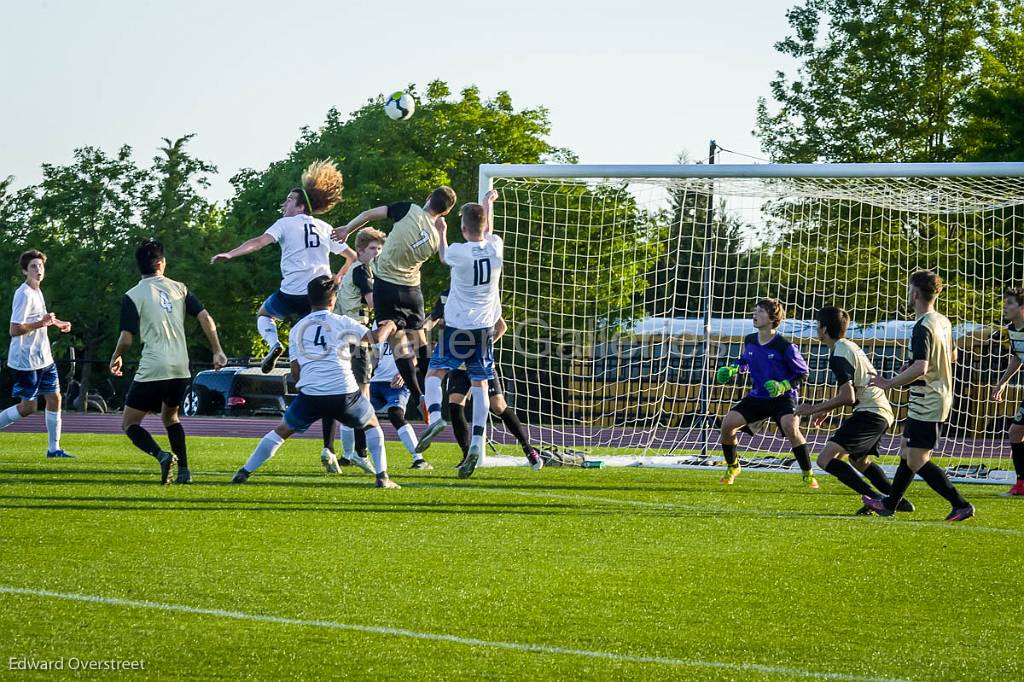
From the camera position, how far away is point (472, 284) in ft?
36.8

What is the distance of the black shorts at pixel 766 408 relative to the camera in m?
11.2

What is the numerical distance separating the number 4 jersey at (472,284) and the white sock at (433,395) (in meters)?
0.69

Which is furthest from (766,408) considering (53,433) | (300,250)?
(53,433)

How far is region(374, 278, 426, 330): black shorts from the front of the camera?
11422mm

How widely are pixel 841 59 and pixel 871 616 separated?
27906 mm

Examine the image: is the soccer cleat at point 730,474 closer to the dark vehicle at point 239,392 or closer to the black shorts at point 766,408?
the black shorts at point 766,408

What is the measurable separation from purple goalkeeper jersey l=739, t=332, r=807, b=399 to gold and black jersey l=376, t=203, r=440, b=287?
3056 mm

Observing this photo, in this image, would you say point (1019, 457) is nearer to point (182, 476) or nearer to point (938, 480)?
point (938, 480)

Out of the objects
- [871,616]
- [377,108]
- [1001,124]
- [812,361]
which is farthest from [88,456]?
[377,108]

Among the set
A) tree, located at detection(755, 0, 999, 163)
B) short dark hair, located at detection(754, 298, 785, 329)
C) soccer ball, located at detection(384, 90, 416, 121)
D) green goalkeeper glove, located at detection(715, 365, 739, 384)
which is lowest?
green goalkeeper glove, located at detection(715, 365, 739, 384)

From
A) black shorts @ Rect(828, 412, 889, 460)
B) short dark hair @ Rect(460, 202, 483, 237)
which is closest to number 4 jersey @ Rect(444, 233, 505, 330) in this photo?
short dark hair @ Rect(460, 202, 483, 237)

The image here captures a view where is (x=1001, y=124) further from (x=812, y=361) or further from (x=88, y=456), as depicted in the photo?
(x=88, y=456)

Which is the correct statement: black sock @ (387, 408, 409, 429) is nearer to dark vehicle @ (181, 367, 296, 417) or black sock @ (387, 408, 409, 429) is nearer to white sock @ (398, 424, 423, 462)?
white sock @ (398, 424, 423, 462)

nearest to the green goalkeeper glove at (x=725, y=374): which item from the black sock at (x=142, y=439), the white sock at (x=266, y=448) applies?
the white sock at (x=266, y=448)
